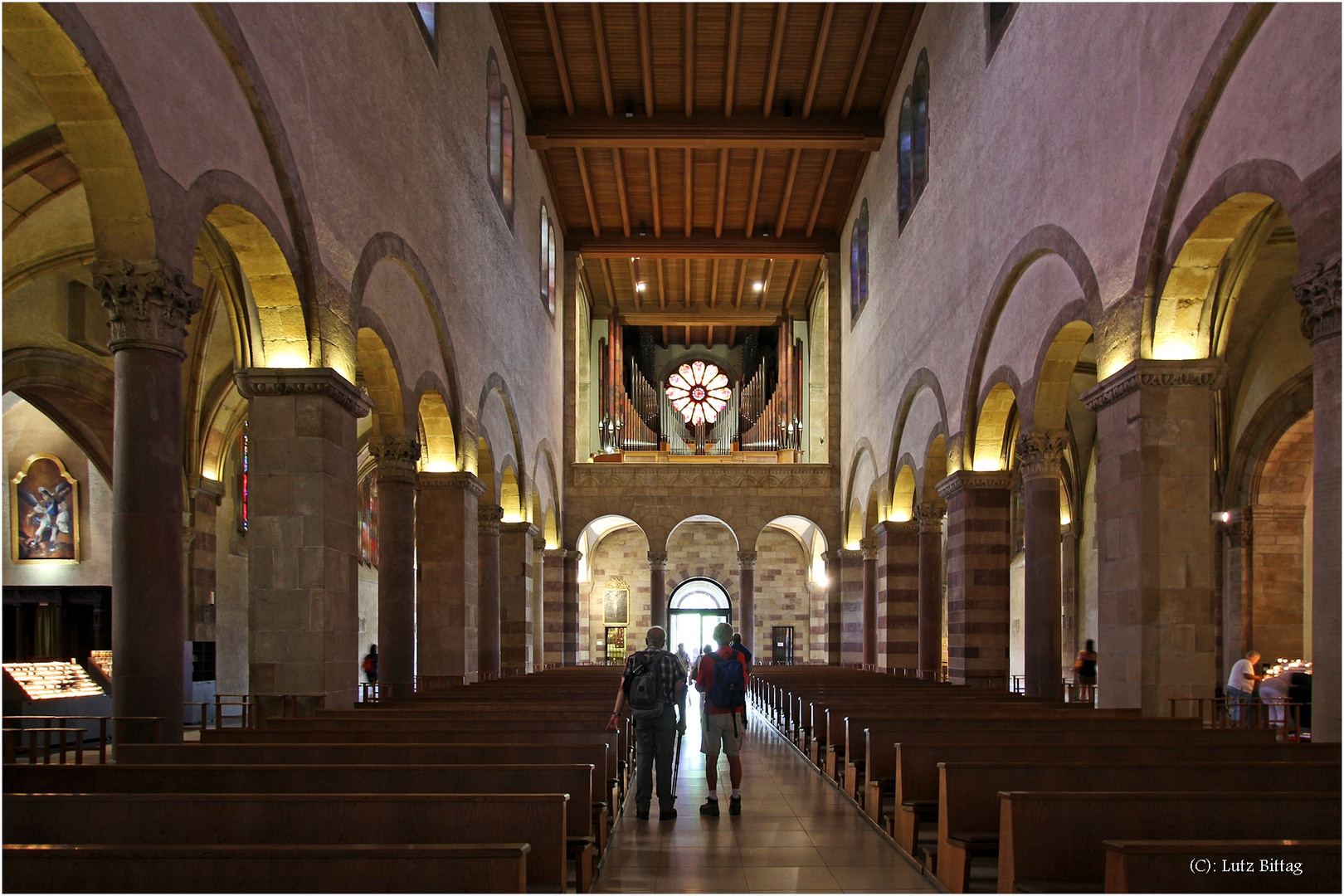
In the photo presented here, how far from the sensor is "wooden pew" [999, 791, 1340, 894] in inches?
198

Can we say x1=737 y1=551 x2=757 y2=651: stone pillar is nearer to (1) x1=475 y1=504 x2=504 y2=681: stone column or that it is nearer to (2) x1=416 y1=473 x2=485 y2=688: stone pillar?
(1) x1=475 y1=504 x2=504 y2=681: stone column

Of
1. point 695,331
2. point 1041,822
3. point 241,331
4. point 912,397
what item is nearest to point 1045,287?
point 912,397

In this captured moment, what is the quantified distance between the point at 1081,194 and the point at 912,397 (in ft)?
29.1

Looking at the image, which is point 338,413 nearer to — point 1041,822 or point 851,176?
point 1041,822

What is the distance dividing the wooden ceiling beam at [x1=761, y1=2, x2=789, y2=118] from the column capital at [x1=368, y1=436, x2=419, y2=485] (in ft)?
31.1

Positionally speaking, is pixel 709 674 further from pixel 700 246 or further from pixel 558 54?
pixel 700 246

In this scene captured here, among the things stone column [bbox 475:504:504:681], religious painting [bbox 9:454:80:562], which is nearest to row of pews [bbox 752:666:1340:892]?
stone column [bbox 475:504:504:681]

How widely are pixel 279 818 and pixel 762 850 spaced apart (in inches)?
146

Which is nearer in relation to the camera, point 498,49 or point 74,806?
point 74,806

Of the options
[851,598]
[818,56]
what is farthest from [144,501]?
[851,598]

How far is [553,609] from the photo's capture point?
2908 centimetres

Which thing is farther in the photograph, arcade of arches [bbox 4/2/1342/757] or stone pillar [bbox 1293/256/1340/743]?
arcade of arches [bbox 4/2/1342/757]

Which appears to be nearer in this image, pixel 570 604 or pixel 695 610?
pixel 570 604

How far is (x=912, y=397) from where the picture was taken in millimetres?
20781
